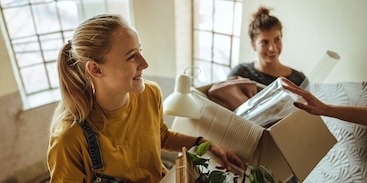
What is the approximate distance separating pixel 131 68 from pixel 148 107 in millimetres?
236

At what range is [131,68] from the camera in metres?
1.17

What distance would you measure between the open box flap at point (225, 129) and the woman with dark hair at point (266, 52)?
52cm

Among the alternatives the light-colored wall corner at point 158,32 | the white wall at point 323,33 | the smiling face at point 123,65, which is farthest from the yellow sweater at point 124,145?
the light-colored wall corner at point 158,32

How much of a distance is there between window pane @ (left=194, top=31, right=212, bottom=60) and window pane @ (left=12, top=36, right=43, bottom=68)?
3.70 feet

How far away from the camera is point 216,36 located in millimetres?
2510

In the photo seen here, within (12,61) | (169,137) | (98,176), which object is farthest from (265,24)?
(12,61)

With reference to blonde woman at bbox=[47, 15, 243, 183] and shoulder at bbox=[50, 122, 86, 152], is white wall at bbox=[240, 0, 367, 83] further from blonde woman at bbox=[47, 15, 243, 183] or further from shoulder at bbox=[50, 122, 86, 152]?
shoulder at bbox=[50, 122, 86, 152]

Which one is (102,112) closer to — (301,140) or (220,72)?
(301,140)

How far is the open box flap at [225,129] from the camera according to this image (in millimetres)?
1248

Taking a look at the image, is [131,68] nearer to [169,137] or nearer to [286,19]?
[169,137]

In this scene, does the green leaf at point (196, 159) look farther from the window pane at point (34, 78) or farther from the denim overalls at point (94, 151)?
the window pane at point (34, 78)

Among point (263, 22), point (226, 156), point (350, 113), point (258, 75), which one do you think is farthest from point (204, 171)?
point (263, 22)

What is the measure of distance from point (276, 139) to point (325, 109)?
235 millimetres

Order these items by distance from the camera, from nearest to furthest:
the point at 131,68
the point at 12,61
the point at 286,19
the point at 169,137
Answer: the point at 131,68 < the point at 169,137 < the point at 286,19 < the point at 12,61
